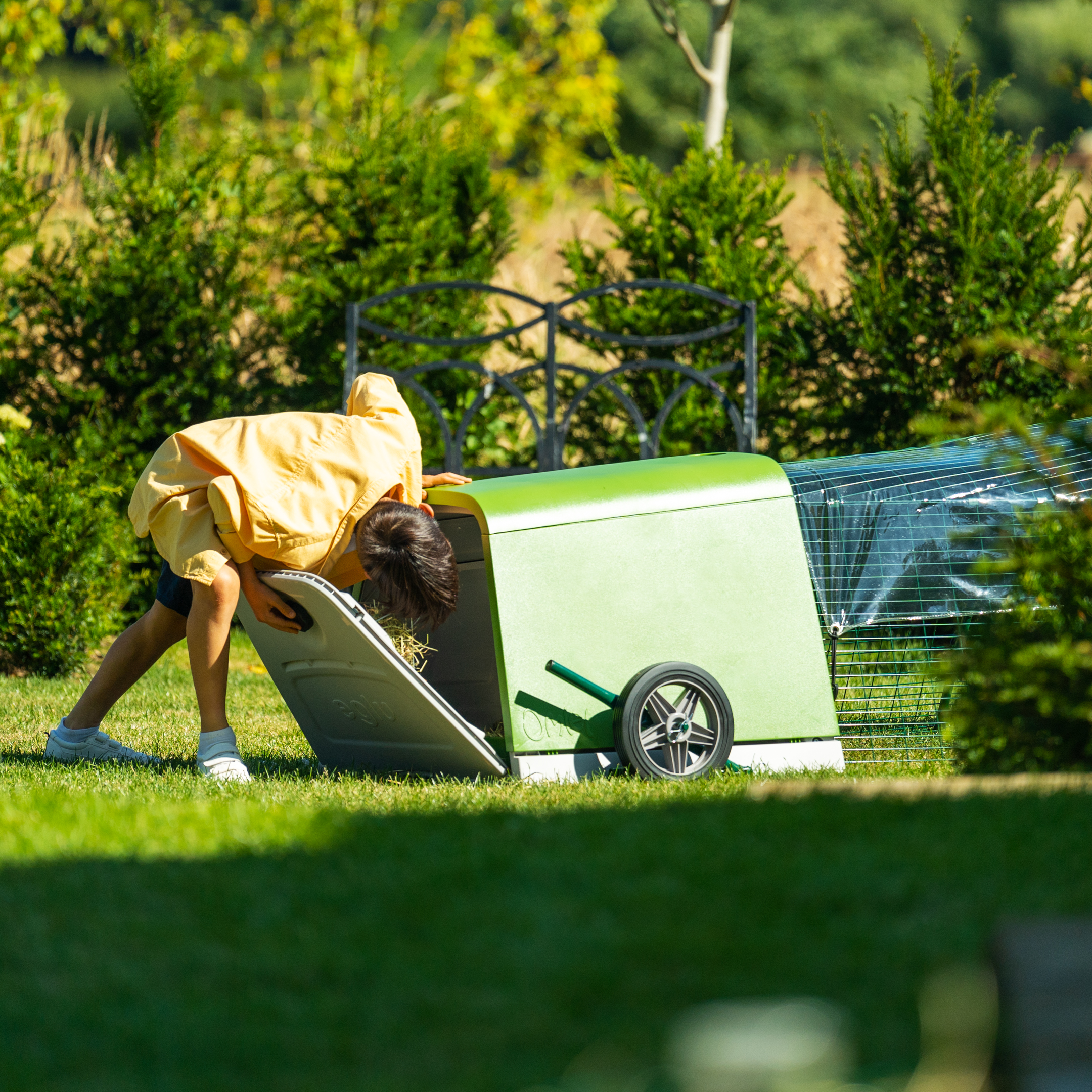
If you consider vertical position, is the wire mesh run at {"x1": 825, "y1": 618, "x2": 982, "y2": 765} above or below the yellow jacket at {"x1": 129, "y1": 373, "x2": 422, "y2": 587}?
below

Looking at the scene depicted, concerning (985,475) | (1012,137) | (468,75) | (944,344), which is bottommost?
(985,475)

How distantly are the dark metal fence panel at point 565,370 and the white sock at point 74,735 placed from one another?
354 centimetres

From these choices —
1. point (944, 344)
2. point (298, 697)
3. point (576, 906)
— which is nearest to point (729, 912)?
point (576, 906)

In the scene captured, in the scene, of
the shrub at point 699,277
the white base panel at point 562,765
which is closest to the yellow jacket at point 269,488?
the white base panel at point 562,765

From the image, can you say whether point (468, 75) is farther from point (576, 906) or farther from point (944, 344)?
point (576, 906)

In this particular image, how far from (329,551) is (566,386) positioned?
185 inches

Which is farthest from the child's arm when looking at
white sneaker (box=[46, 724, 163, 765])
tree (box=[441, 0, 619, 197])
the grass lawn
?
tree (box=[441, 0, 619, 197])

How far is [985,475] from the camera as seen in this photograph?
4.93 meters

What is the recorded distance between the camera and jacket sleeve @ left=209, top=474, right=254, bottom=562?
403 cm

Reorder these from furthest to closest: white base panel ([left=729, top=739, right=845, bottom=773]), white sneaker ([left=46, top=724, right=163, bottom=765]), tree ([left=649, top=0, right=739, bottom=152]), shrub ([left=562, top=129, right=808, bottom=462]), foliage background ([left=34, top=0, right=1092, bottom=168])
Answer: foliage background ([left=34, top=0, right=1092, bottom=168]), tree ([left=649, top=0, right=739, bottom=152]), shrub ([left=562, top=129, right=808, bottom=462]), white sneaker ([left=46, top=724, right=163, bottom=765]), white base panel ([left=729, top=739, right=845, bottom=773])

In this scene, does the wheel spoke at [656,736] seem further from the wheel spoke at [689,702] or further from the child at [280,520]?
the child at [280,520]

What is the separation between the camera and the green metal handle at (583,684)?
415cm

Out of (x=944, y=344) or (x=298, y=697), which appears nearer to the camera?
(x=298, y=697)

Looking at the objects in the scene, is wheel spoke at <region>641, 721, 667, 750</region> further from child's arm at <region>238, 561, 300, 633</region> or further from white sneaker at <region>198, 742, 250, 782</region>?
white sneaker at <region>198, 742, 250, 782</region>
